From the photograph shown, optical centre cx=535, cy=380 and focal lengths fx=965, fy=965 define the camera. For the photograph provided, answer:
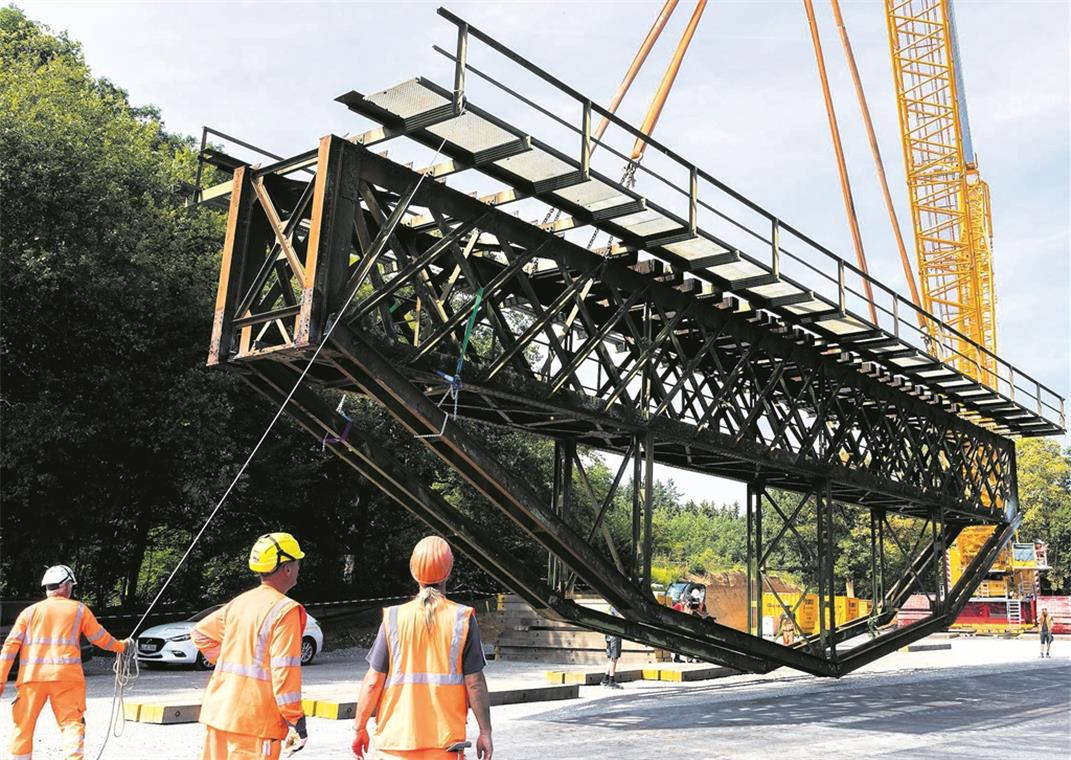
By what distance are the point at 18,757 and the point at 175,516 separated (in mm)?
19186

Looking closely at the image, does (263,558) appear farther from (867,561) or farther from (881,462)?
(867,561)

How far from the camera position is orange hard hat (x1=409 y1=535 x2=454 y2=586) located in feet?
15.0

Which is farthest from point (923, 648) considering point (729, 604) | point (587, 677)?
point (587, 677)

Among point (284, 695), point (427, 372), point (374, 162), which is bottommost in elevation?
point (284, 695)

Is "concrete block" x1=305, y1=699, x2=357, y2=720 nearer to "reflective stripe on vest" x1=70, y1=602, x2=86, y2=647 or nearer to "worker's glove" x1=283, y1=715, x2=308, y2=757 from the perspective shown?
"reflective stripe on vest" x1=70, y1=602, x2=86, y2=647

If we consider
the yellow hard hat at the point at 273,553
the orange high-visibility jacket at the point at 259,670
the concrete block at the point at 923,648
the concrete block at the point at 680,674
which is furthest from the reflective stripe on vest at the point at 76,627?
the concrete block at the point at 923,648

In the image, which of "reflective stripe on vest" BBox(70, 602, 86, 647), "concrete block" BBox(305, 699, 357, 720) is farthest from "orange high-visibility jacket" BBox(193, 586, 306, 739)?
"concrete block" BBox(305, 699, 357, 720)

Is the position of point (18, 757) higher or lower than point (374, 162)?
lower

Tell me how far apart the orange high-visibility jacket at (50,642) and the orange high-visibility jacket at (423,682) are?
136 inches

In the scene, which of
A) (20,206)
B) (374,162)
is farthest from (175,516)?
(374,162)

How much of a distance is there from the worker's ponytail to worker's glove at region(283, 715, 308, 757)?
91cm

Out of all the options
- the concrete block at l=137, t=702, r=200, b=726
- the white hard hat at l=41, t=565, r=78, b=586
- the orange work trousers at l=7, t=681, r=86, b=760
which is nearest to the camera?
the orange work trousers at l=7, t=681, r=86, b=760

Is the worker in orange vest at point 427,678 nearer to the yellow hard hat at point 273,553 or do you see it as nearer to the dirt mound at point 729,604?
the yellow hard hat at point 273,553

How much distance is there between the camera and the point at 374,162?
31.7ft
